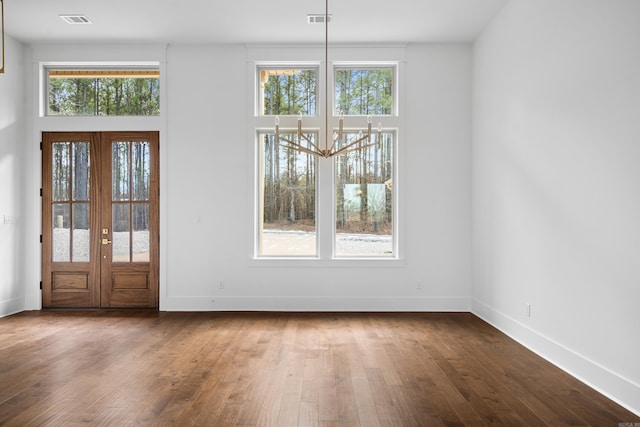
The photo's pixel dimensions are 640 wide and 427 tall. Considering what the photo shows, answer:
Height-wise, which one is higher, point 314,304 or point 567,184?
point 567,184

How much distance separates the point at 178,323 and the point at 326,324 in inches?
68.7

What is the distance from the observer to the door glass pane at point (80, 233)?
6.30 meters

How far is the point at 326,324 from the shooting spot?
17.9ft

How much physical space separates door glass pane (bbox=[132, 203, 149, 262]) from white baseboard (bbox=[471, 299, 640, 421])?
14.8 feet

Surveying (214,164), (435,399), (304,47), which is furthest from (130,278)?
(435,399)

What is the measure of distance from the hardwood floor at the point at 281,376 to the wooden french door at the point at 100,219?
0.74 metres

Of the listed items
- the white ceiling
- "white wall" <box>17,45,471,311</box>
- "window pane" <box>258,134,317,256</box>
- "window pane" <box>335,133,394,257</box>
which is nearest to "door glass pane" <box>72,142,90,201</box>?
"white wall" <box>17,45,471,311</box>

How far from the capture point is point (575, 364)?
147 inches

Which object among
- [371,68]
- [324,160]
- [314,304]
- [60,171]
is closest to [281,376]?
[314,304]

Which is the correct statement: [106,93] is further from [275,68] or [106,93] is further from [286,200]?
[286,200]

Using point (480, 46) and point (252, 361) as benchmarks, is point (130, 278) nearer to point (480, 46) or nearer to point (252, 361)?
point (252, 361)

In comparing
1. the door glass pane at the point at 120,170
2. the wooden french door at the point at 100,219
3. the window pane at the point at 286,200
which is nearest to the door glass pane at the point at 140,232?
the wooden french door at the point at 100,219

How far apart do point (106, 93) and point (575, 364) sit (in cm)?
630

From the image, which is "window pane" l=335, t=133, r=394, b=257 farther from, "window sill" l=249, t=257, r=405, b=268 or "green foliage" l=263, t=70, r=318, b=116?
"green foliage" l=263, t=70, r=318, b=116
